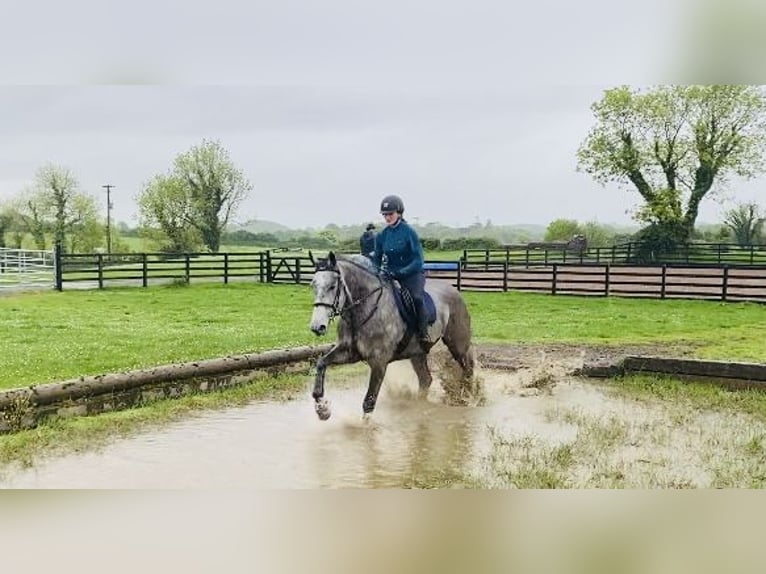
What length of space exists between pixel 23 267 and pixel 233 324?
1.14m

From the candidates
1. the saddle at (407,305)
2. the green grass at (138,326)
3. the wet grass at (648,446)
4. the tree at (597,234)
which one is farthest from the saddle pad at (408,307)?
the tree at (597,234)

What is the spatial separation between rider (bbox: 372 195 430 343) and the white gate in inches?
68.8

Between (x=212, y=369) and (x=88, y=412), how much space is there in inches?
28.1

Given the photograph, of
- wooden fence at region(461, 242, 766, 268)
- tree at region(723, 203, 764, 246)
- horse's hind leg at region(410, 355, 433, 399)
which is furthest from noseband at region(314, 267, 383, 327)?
tree at region(723, 203, 764, 246)

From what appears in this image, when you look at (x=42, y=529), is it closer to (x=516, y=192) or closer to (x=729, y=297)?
(x=516, y=192)

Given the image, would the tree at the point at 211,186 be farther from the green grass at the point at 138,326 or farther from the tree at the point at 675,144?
the tree at the point at 675,144

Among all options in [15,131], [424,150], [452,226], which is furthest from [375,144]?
[15,131]

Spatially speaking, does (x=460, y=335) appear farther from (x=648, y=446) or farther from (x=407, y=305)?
(x=648, y=446)

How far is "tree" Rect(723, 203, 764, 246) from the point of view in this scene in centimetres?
473

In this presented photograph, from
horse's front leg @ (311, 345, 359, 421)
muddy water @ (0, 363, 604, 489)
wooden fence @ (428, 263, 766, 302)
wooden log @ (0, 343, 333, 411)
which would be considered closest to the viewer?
muddy water @ (0, 363, 604, 489)

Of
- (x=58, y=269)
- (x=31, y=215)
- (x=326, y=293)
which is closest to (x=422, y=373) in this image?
(x=326, y=293)

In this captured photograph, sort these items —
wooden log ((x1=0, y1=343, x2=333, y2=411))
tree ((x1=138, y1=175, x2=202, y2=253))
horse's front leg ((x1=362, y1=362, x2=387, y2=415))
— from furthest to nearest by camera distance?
Answer: tree ((x1=138, y1=175, x2=202, y2=253)) → horse's front leg ((x1=362, y1=362, x2=387, y2=415)) → wooden log ((x1=0, y1=343, x2=333, y2=411))

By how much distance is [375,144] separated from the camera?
4.68m

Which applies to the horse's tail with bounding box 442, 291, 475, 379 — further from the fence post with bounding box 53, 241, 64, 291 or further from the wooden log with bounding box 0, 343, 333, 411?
the fence post with bounding box 53, 241, 64, 291
